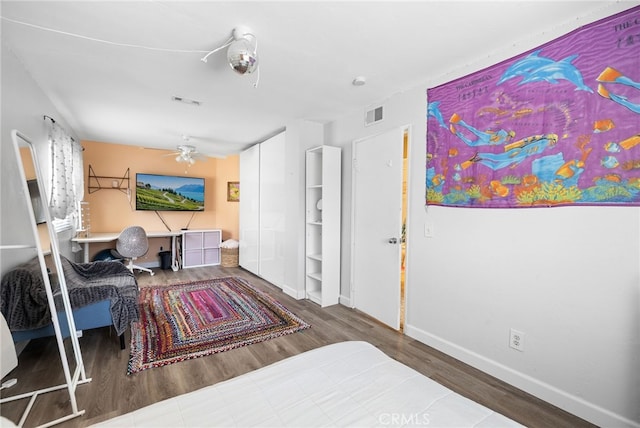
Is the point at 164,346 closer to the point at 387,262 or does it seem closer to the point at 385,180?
the point at 387,262

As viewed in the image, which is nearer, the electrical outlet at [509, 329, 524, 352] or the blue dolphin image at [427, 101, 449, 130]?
the electrical outlet at [509, 329, 524, 352]

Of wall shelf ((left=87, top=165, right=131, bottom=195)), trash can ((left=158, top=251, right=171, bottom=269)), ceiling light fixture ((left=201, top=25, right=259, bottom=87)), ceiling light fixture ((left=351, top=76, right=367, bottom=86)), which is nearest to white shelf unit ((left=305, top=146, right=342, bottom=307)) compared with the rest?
ceiling light fixture ((left=351, top=76, right=367, bottom=86))

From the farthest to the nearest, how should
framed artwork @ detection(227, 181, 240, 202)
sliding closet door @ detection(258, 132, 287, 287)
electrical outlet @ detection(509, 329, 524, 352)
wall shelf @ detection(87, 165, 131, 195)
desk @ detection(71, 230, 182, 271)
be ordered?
framed artwork @ detection(227, 181, 240, 202) → wall shelf @ detection(87, 165, 131, 195) → desk @ detection(71, 230, 182, 271) → sliding closet door @ detection(258, 132, 287, 287) → electrical outlet @ detection(509, 329, 524, 352)

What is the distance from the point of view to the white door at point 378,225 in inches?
111

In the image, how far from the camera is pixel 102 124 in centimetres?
395

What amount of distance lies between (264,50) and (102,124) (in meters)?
3.27

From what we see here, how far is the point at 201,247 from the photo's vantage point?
18.7ft

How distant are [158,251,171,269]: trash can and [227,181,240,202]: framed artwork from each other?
1634 millimetres

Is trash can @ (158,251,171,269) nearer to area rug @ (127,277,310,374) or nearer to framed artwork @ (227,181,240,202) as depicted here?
area rug @ (127,277,310,374)

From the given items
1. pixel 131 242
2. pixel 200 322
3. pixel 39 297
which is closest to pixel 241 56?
pixel 39 297

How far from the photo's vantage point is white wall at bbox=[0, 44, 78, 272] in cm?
198

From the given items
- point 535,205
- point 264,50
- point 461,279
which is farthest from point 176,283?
point 535,205

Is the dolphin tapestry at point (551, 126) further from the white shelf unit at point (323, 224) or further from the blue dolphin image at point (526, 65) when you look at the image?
the white shelf unit at point (323, 224)

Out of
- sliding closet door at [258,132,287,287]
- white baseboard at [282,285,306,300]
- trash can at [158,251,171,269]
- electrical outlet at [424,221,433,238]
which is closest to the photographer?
electrical outlet at [424,221,433,238]
